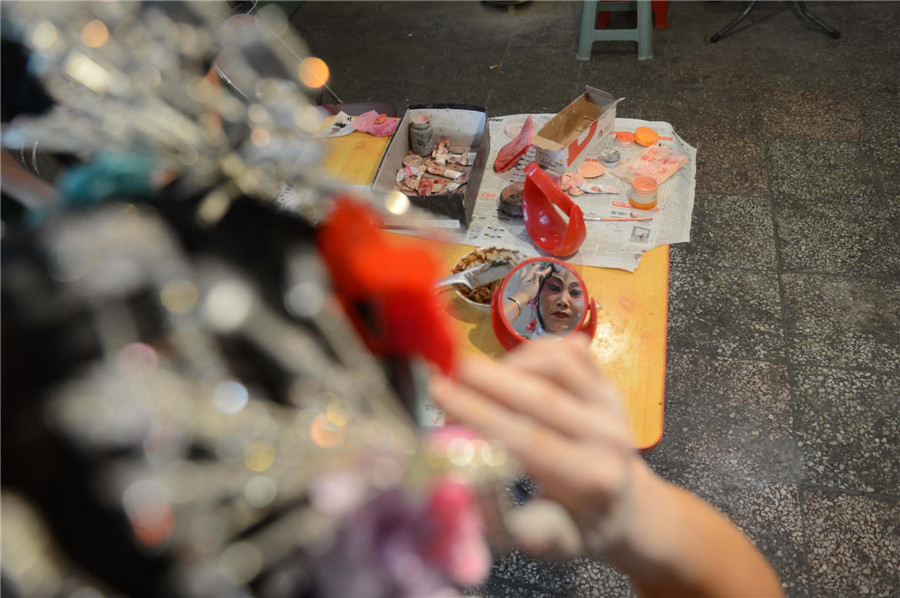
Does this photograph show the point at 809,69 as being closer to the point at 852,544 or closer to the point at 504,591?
the point at 852,544

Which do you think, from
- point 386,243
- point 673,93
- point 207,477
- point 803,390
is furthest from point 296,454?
point 673,93

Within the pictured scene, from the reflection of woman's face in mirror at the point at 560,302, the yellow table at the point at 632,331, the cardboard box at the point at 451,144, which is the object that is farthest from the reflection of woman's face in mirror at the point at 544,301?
the cardboard box at the point at 451,144

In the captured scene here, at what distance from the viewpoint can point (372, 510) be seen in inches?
18.4

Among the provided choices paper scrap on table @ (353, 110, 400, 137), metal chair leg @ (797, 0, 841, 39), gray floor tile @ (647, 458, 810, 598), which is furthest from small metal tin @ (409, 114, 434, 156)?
metal chair leg @ (797, 0, 841, 39)

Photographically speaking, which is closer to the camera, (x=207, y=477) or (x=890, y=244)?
(x=207, y=477)

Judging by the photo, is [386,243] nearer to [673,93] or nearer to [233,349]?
[233,349]

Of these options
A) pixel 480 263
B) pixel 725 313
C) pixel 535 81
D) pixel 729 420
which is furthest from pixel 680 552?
pixel 535 81

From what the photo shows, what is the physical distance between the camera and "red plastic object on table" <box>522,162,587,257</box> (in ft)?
5.31

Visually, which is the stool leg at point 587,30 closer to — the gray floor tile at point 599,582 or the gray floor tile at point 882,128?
the gray floor tile at point 882,128

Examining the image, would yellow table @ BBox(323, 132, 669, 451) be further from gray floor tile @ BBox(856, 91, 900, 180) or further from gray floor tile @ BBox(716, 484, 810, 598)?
gray floor tile @ BBox(856, 91, 900, 180)

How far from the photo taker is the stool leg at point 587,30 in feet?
12.2

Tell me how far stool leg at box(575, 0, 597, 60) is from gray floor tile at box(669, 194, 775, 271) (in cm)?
161

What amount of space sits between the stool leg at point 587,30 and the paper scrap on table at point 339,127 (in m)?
2.25

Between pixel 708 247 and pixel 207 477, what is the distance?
8.56 ft
